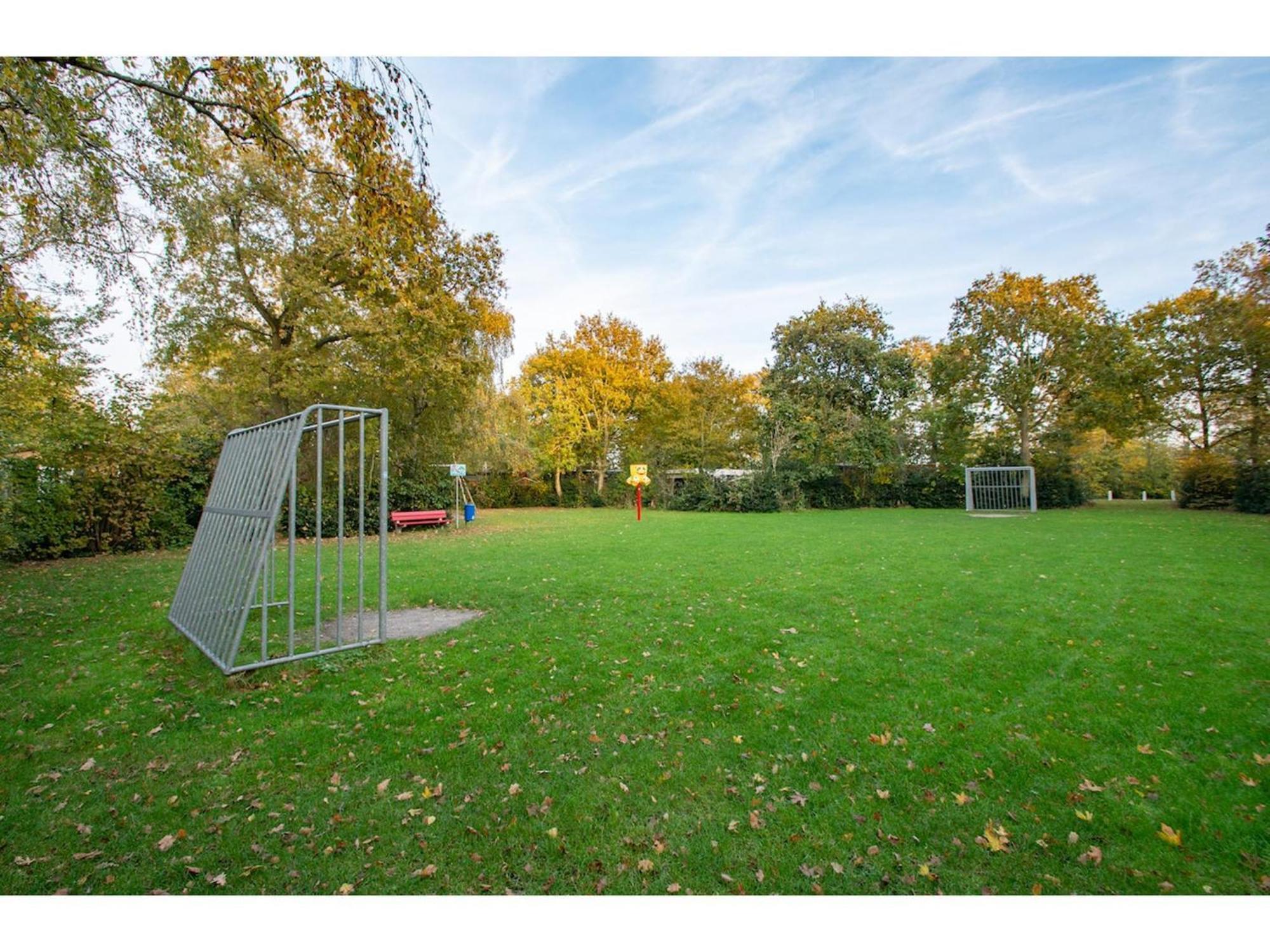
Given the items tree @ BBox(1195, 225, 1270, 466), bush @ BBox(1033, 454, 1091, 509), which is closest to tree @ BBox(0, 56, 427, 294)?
tree @ BBox(1195, 225, 1270, 466)

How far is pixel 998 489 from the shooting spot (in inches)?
932

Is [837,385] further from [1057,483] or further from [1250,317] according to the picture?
[1250,317]

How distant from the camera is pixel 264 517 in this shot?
4.27 metres

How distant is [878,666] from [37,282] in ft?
41.7

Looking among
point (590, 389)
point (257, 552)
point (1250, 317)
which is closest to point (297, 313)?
point (257, 552)

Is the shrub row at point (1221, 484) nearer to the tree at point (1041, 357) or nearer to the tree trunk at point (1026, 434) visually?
the tree at point (1041, 357)

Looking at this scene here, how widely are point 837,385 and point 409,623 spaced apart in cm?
2381

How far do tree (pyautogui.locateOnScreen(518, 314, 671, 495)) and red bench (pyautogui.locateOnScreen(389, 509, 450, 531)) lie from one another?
38.7 feet

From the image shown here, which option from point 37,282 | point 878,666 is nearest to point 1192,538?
point 878,666

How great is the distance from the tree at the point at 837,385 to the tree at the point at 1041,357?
2.85m

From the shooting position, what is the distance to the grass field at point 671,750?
2.31 m

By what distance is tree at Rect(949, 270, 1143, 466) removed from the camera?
21594 mm

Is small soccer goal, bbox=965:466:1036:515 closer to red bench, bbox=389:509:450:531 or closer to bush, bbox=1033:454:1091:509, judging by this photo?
bush, bbox=1033:454:1091:509
